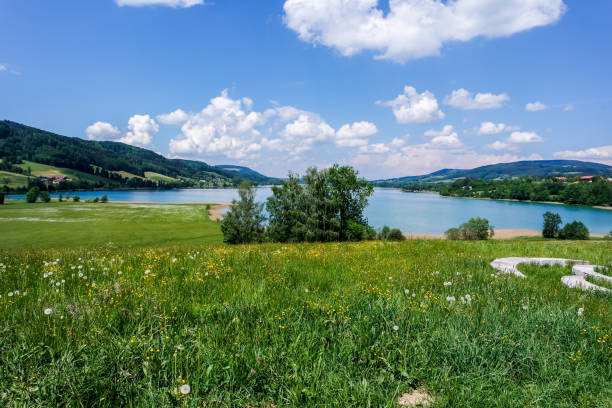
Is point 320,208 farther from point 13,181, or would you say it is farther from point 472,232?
point 13,181

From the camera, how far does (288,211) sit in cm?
4994

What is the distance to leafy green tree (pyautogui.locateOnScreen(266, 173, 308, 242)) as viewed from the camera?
156ft

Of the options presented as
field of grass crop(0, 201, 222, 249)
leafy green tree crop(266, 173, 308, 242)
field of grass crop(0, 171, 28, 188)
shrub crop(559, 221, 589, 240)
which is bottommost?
shrub crop(559, 221, 589, 240)

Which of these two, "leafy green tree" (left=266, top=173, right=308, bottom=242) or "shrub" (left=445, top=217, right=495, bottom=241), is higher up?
"leafy green tree" (left=266, top=173, right=308, bottom=242)

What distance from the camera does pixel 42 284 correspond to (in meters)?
5.52

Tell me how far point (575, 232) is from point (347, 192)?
285 feet

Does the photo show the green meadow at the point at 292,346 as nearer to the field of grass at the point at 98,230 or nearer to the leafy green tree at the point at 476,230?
the field of grass at the point at 98,230

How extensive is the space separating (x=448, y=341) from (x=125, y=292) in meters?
5.21

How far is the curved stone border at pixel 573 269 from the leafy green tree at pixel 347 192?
1454 inches

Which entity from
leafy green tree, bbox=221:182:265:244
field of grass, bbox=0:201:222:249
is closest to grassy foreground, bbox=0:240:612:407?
field of grass, bbox=0:201:222:249

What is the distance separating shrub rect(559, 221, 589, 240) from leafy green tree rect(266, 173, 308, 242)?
296 feet

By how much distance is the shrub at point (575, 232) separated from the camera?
83988 millimetres

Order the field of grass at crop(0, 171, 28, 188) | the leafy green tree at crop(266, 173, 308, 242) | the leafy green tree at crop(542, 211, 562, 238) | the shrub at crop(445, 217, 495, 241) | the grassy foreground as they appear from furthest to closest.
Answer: the field of grass at crop(0, 171, 28, 188), the leafy green tree at crop(542, 211, 562, 238), the shrub at crop(445, 217, 495, 241), the leafy green tree at crop(266, 173, 308, 242), the grassy foreground

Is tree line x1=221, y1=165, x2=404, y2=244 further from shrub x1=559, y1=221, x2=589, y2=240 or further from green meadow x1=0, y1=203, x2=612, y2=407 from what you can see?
shrub x1=559, y1=221, x2=589, y2=240
